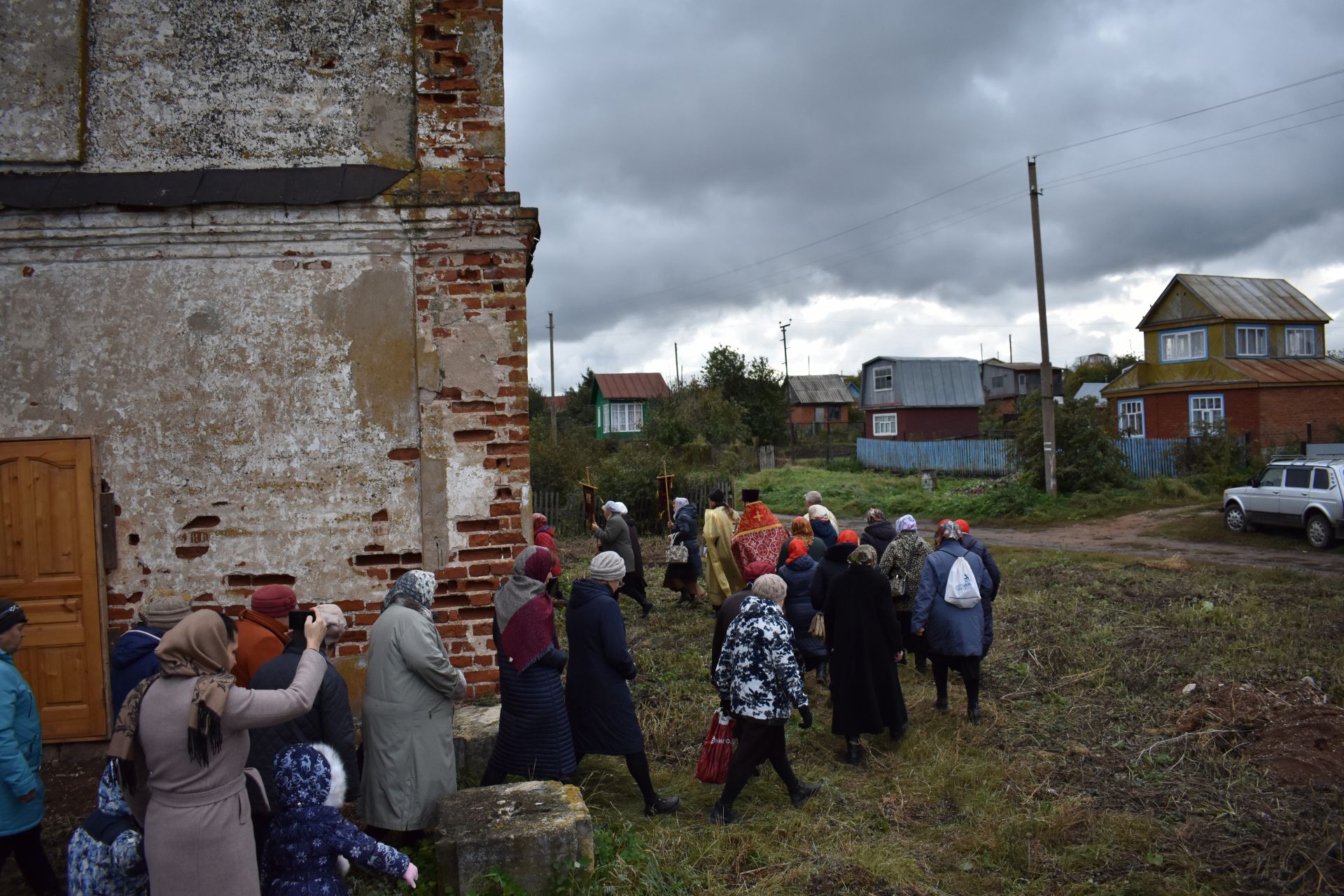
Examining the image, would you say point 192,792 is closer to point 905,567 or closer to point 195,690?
point 195,690

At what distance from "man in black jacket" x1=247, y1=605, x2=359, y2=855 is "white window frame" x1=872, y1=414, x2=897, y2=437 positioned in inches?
1751

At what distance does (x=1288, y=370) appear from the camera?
96.9 feet

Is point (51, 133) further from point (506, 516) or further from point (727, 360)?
point (727, 360)

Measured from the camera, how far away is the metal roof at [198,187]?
5.54 metres

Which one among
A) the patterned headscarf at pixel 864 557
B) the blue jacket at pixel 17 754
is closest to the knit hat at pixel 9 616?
the blue jacket at pixel 17 754

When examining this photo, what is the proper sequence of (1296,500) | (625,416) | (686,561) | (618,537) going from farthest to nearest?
(625,416), (1296,500), (686,561), (618,537)

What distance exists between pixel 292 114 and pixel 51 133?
4.98 feet

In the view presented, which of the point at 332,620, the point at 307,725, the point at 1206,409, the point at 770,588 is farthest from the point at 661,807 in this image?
the point at 1206,409

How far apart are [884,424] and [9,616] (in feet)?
150

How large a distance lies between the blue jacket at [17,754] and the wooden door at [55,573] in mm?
1635

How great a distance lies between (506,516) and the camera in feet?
19.2

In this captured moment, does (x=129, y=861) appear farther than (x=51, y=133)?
No

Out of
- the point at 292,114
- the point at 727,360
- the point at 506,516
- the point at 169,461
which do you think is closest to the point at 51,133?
the point at 292,114

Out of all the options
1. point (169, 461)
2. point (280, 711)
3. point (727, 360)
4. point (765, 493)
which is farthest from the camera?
point (727, 360)
